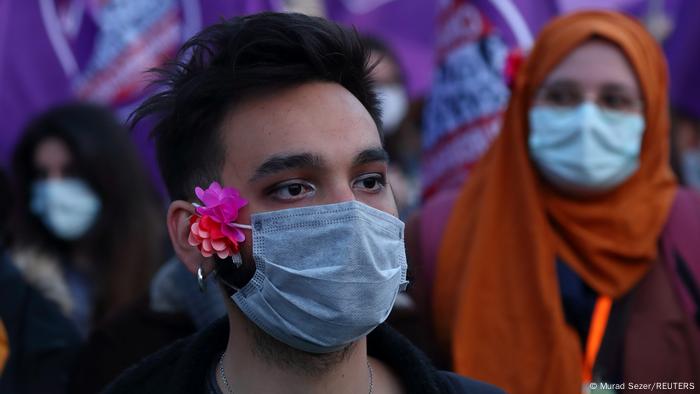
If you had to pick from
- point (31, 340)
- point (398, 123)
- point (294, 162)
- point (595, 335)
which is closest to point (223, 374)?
point (294, 162)

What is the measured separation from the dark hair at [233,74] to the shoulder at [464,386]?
0.67 m

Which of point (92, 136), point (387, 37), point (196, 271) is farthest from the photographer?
point (387, 37)

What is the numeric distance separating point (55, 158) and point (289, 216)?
11.2 feet

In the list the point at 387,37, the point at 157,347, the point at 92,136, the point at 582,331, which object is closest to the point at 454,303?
the point at 582,331

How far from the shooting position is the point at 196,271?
280cm

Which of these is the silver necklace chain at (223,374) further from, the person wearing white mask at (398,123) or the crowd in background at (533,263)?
the person wearing white mask at (398,123)

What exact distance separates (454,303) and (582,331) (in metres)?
0.47

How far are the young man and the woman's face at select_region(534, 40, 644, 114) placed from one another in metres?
1.75

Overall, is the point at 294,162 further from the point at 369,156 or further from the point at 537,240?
the point at 537,240

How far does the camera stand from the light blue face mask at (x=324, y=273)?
2.48 meters

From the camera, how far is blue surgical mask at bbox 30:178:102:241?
18.1ft

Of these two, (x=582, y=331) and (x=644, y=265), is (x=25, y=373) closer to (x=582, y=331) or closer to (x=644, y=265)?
(x=582, y=331)

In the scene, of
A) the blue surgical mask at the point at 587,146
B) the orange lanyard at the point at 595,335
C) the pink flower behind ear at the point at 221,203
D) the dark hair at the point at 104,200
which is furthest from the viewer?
the dark hair at the point at 104,200

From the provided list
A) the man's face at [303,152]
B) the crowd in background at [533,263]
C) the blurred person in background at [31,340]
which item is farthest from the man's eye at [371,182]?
the blurred person in background at [31,340]
